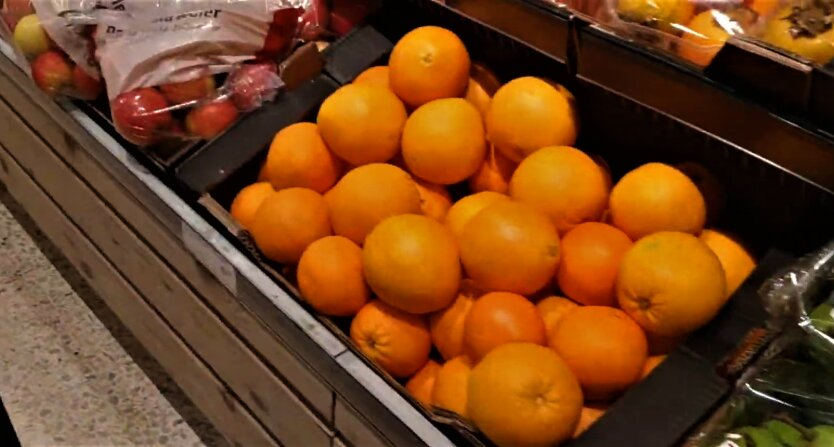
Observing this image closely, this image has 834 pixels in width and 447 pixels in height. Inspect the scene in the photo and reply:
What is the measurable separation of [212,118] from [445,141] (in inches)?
17.4

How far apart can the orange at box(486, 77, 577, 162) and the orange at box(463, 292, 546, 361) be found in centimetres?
22

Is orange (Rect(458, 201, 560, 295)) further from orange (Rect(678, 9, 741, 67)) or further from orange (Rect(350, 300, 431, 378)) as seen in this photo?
orange (Rect(678, 9, 741, 67))

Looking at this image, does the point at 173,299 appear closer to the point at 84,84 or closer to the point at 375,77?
the point at 84,84

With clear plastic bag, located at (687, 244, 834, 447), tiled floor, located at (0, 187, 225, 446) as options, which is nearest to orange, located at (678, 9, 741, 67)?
clear plastic bag, located at (687, 244, 834, 447)

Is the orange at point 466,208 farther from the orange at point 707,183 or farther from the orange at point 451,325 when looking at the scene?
the orange at point 707,183

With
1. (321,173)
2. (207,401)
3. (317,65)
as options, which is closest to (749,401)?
(321,173)

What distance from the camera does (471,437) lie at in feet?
3.14

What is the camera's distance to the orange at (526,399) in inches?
35.7

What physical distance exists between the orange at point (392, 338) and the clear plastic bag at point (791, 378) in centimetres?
35

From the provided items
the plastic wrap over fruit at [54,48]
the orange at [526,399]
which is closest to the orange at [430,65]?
the orange at [526,399]

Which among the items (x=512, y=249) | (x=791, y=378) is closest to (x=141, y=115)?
(x=512, y=249)

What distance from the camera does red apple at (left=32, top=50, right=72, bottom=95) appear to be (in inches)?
60.6

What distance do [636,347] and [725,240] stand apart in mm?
197

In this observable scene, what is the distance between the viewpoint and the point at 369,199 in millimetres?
1142
